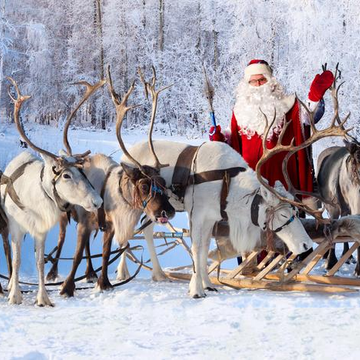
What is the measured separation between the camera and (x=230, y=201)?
519 cm

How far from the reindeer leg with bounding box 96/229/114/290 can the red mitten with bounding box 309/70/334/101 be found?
240 cm

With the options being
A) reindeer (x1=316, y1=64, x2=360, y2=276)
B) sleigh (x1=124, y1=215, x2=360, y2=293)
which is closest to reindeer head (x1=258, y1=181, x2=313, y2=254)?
sleigh (x1=124, y1=215, x2=360, y2=293)

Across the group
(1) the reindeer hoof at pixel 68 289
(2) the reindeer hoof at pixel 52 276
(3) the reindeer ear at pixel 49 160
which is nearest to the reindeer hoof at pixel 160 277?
(1) the reindeer hoof at pixel 68 289

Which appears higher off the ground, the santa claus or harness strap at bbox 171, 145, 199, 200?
the santa claus

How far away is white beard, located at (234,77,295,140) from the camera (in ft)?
20.3

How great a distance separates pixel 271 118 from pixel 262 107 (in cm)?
15

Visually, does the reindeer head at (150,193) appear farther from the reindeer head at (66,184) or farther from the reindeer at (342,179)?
the reindeer at (342,179)

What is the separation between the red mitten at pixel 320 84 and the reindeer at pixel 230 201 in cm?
94

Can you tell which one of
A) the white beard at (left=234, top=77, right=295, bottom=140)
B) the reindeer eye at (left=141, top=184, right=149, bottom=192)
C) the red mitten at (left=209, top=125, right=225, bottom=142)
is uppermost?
the white beard at (left=234, top=77, right=295, bottom=140)

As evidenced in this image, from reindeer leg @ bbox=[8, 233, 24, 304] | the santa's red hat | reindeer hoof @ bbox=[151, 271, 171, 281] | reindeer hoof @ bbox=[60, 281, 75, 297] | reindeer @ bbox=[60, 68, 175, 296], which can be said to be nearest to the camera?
reindeer leg @ bbox=[8, 233, 24, 304]

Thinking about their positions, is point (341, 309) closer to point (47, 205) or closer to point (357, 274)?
point (357, 274)

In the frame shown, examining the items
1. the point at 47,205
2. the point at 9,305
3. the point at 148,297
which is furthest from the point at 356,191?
the point at 9,305

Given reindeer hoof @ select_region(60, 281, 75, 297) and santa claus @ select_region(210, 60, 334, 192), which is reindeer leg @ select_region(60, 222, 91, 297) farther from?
santa claus @ select_region(210, 60, 334, 192)

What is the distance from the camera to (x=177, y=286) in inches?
220
